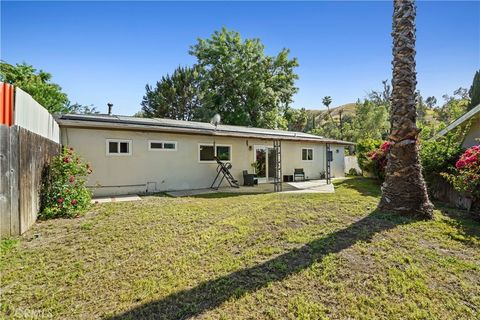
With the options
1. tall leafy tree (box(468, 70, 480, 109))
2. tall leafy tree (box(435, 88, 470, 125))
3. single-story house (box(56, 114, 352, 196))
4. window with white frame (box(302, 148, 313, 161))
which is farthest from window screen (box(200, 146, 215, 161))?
tall leafy tree (box(468, 70, 480, 109))

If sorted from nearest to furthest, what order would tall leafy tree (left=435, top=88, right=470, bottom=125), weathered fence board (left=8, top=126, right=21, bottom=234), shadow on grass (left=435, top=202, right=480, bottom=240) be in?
weathered fence board (left=8, top=126, right=21, bottom=234)
shadow on grass (left=435, top=202, right=480, bottom=240)
tall leafy tree (left=435, top=88, right=470, bottom=125)

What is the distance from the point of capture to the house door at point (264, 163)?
1238 cm

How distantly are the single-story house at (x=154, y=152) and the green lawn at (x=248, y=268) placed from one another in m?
4.00

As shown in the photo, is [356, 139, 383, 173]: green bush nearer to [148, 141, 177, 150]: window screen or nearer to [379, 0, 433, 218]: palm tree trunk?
[379, 0, 433, 218]: palm tree trunk

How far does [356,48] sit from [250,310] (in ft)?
41.0

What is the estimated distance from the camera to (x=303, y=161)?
1395 cm

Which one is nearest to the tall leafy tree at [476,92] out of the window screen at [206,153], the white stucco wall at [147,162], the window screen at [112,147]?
the white stucco wall at [147,162]

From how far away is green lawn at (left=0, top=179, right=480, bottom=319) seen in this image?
92.8 inches

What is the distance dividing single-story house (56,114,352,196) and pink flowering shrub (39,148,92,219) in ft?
6.71

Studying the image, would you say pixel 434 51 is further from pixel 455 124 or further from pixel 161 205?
pixel 161 205

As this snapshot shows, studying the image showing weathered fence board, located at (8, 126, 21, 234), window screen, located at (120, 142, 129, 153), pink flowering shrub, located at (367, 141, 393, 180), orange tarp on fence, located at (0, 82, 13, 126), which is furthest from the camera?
pink flowering shrub, located at (367, 141, 393, 180)

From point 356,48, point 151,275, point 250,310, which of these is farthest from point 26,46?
point 356,48

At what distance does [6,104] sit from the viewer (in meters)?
3.67

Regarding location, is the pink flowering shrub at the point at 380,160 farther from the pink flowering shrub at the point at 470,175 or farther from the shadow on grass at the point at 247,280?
the shadow on grass at the point at 247,280
